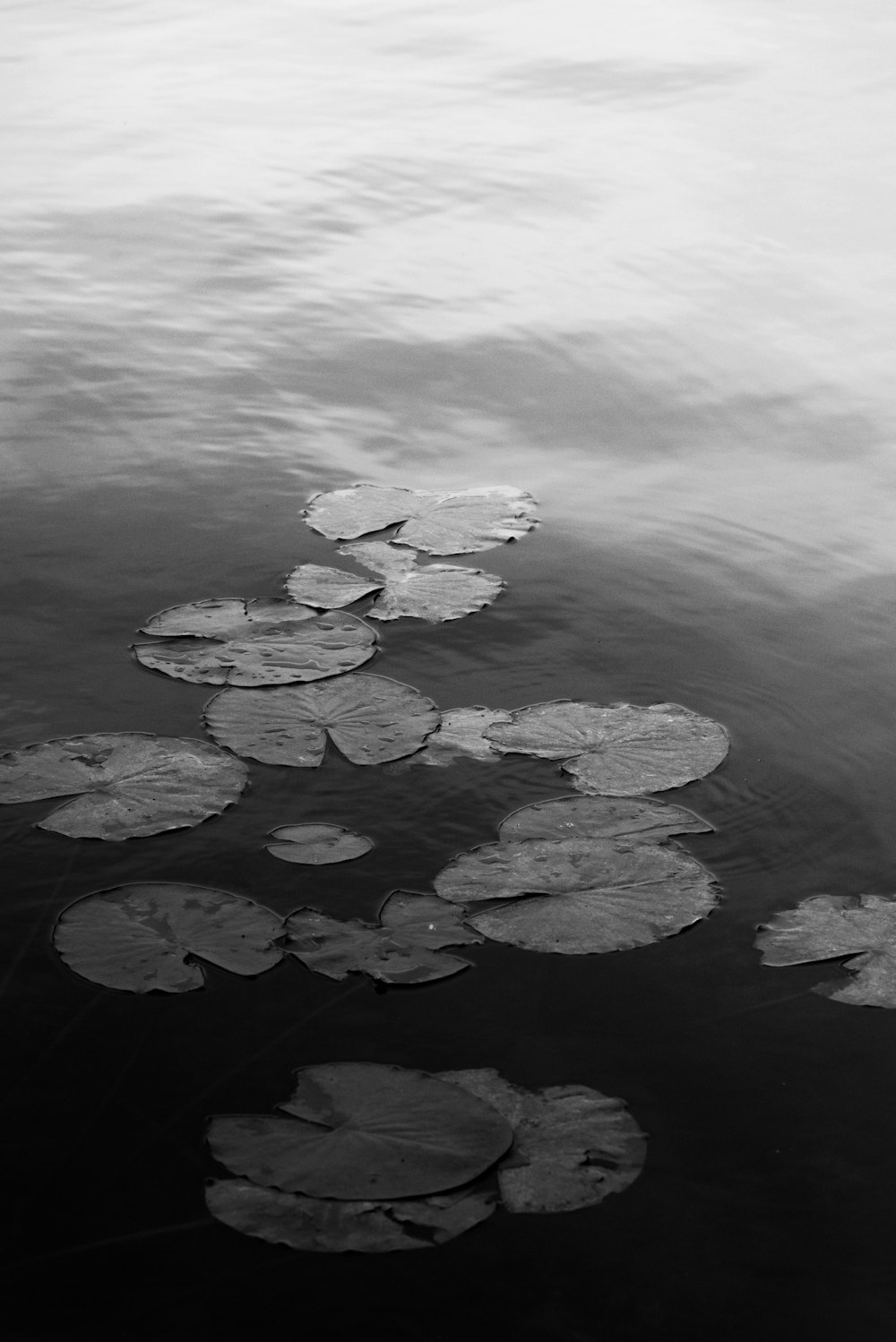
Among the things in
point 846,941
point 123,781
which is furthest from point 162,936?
point 846,941

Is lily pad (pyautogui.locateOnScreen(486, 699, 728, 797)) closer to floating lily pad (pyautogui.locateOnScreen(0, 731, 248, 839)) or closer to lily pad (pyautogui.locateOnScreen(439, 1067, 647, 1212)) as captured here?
floating lily pad (pyautogui.locateOnScreen(0, 731, 248, 839))

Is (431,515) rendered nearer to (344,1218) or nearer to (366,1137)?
(366,1137)

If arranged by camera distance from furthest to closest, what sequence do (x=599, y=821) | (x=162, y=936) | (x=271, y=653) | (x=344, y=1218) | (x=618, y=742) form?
1. (x=271, y=653)
2. (x=618, y=742)
3. (x=599, y=821)
4. (x=162, y=936)
5. (x=344, y=1218)

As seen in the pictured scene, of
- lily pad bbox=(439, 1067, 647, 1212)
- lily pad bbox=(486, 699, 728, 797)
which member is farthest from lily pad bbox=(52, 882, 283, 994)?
lily pad bbox=(486, 699, 728, 797)

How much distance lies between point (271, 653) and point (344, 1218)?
61.2 inches

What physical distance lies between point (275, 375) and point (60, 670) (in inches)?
80.6

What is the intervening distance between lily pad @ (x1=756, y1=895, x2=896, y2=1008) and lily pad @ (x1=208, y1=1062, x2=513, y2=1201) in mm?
637

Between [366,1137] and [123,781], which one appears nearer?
[366,1137]

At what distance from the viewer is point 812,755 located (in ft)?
9.29

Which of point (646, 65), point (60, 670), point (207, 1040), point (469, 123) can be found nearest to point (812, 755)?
point (207, 1040)

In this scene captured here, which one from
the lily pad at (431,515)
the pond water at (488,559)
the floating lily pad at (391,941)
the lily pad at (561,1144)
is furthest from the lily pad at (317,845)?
the lily pad at (431,515)

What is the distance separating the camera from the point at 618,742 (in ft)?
9.16

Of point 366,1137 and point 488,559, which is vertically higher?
point 488,559

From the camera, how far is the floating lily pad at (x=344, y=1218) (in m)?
1.69
